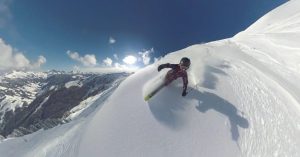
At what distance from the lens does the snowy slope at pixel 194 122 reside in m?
11.4

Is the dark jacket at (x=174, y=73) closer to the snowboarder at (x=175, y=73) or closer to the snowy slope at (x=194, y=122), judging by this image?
the snowboarder at (x=175, y=73)

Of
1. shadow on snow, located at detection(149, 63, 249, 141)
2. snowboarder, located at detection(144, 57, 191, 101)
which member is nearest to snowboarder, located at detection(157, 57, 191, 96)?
snowboarder, located at detection(144, 57, 191, 101)

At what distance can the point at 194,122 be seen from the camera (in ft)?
41.4

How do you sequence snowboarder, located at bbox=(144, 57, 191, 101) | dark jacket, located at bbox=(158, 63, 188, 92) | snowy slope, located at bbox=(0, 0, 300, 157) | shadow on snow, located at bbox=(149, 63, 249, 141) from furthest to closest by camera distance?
dark jacket, located at bbox=(158, 63, 188, 92), snowboarder, located at bbox=(144, 57, 191, 101), shadow on snow, located at bbox=(149, 63, 249, 141), snowy slope, located at bbox=(0, 0, 300, 157)

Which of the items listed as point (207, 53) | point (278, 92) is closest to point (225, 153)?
point (278, 92)

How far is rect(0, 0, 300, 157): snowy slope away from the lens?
1138cm

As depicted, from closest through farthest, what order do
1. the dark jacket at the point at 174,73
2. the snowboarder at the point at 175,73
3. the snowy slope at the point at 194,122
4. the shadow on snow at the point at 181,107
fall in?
the snowy slope at the point at 194,122, the shadow on snow at the point at 181,107, the snowboarder at the point at 175,73, the dark jacket at the point at 174,73

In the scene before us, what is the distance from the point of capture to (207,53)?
21.3m

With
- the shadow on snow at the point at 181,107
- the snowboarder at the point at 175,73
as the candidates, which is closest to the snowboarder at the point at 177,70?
the snowboarder at the point at 175,73

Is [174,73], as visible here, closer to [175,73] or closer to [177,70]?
[175,73]

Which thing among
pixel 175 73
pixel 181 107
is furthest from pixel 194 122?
pixel 175 73

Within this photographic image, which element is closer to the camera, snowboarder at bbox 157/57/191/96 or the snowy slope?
the snowy slope

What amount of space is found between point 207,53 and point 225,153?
11.2m

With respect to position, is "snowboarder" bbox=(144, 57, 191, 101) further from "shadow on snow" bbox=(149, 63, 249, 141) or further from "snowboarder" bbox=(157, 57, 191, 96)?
"shadow on snow" bbox=(149, 63, 249, 141)
